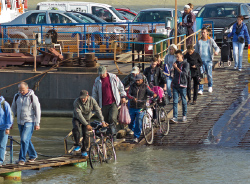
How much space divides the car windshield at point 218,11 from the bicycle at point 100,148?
47.8ft

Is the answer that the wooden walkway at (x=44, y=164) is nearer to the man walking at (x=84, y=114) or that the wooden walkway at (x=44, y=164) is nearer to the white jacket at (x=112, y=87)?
the man walking at (x=84, y=114)

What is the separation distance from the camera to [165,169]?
409 inches

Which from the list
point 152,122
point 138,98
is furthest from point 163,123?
point 138,98

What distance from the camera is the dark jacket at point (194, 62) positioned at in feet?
49.1

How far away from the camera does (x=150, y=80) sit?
44.1 ft

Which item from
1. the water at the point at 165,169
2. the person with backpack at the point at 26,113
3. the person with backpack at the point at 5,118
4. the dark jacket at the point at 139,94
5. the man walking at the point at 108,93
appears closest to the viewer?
the water at the point at 165,169

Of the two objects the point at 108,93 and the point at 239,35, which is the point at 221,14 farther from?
the point at 108,93

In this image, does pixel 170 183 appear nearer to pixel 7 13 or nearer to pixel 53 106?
pixel 53 106

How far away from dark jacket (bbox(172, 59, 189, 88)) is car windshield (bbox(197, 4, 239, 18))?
1158cm

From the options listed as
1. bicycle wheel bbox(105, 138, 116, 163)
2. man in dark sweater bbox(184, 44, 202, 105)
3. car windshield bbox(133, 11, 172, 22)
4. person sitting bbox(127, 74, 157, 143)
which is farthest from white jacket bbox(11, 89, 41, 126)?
car windshield bbox(133, 11, 172, 22)

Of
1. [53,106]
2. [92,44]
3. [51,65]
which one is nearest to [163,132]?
[53,106]

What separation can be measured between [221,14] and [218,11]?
0.21 metres

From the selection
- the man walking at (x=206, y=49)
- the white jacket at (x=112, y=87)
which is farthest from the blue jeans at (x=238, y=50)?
the white jacket at (x=112, y=87)

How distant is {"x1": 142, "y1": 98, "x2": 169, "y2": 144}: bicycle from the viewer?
12.4 meters
